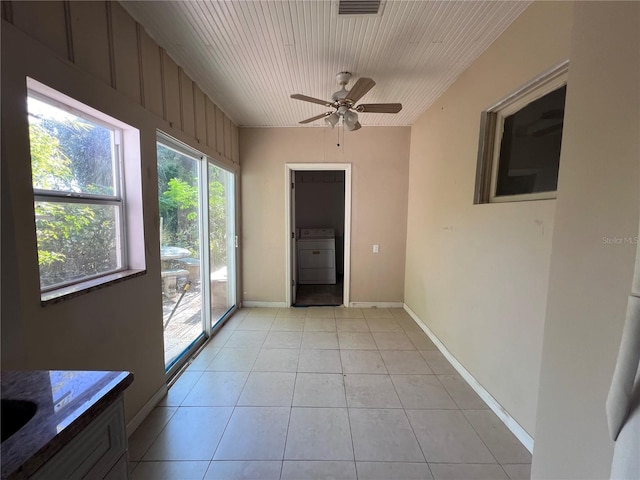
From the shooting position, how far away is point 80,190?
143cm

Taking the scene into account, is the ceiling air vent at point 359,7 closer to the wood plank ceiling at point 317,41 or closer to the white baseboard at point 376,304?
the wood plank ceiling at point 317,41

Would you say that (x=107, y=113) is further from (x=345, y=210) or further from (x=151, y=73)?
(x=345, y=210)

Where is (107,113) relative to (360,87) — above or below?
below

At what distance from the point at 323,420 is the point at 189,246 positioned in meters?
1.94

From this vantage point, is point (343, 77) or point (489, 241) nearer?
point (489, 241)

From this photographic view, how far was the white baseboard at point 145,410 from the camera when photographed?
5.41 feet

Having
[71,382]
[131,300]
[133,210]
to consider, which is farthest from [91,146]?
[71,382]

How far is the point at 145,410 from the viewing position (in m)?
1.79

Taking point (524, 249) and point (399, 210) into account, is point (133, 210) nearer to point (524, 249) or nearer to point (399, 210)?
point (524, 249)

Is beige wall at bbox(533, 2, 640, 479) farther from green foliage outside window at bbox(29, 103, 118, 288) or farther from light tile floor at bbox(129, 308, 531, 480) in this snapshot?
green foliage outside window at bbox(29, 103, 118, 288)

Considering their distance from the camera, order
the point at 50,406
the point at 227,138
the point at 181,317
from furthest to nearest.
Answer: the point at 227,138
the point at 181,317
the point at 50,406

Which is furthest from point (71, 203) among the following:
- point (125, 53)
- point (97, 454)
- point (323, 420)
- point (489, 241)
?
point (489, 241)

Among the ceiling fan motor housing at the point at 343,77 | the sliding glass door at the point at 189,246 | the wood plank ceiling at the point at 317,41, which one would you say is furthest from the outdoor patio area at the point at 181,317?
the ceiling fan motor housing at the point at 343,77

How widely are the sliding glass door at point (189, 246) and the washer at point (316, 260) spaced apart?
1992mm
